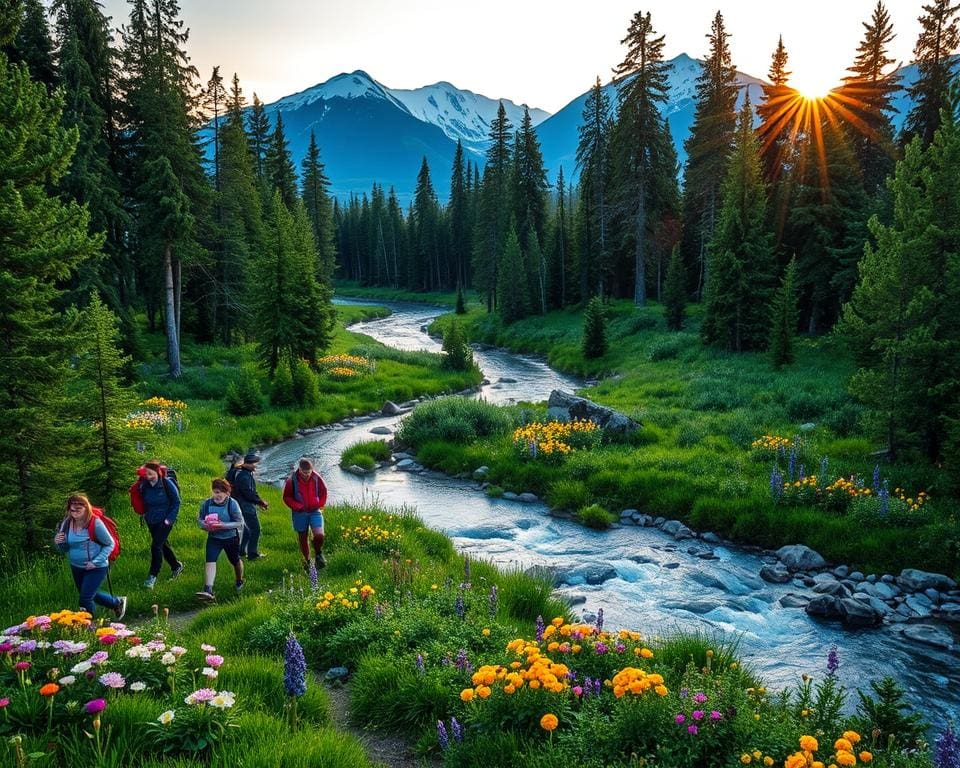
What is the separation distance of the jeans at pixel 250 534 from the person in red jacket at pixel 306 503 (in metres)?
1.09

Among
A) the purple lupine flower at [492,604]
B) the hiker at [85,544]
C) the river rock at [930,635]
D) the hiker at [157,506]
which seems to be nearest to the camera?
the purple lupine flower at [492,604]

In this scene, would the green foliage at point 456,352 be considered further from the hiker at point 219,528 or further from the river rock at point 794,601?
the hiker at point 219,528

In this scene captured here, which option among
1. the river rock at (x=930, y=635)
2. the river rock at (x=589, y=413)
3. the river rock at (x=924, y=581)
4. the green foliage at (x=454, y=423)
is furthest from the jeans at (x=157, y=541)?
the river rock at (x=589, y=413)

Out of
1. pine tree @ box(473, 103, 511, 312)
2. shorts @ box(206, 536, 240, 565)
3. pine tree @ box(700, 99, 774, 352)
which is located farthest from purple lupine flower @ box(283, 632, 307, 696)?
pine tree @ box(473, 103, 511, 312)

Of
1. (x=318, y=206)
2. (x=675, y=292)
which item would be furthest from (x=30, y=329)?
(x=318, y=206)

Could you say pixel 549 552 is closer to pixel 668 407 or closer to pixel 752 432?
pixel 752 432

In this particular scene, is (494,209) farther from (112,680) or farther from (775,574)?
(112,680)

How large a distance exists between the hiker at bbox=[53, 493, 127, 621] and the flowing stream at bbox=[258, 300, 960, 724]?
5738 mm

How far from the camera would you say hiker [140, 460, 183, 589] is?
9.64m

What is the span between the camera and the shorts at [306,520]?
1061 cm

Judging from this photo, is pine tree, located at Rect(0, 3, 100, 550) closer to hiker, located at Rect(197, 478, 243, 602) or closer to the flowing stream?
hiker, located at Rect(197, 478, 243, 602)

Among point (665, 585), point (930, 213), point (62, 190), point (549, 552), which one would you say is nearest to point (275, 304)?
point (62, 190)

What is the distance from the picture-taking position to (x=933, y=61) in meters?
30.7

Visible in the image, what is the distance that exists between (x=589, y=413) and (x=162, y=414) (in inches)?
615
